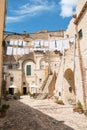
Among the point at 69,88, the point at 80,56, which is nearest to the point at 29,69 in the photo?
the point at 69,88

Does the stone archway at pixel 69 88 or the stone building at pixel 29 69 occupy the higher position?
the stone building at pixel 29 69

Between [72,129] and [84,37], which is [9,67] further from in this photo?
[72,129]

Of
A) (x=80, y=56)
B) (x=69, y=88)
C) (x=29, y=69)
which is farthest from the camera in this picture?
(x=29, y=69)

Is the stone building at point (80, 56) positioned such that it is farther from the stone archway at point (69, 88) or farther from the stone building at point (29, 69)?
the stone building at point (29, 69)

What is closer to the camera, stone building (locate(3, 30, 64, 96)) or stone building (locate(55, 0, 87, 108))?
stone building (locate(55, 0, 87, 108))

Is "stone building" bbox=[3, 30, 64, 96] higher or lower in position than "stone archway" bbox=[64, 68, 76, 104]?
higher

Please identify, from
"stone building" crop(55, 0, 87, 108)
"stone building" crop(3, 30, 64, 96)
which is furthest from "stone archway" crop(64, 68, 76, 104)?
"stone building" crop(3, 30, 64, 96)

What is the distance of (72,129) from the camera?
9.33 m

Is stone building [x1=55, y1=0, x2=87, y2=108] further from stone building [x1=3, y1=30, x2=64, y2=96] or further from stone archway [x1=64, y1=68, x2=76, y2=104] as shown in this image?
stone building [x1=3, y1=30, x2=64, y2=96]

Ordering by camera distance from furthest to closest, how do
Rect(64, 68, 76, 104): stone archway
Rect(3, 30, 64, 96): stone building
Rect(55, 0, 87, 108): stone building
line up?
Rect(3, 30, 64, 96): stone building
Rect(64, 68, 76, 104): stone archway
Rect(55, 0, 87, 108): stone building

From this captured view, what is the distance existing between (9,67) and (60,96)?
20.9 m

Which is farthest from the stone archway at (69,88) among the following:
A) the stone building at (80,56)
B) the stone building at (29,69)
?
the stone building at (29,69)

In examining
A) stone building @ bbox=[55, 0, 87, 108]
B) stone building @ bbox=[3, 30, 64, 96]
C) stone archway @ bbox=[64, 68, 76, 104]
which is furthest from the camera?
stone building @ bbox=[3, 30, 64, 96]

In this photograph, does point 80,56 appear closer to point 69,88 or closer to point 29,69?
point 69,88
